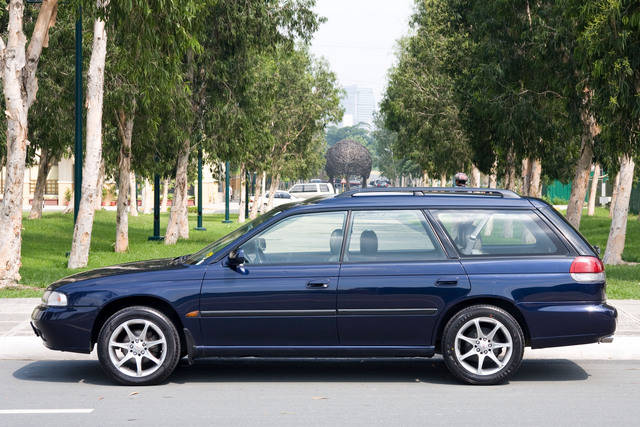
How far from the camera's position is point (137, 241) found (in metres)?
29.6

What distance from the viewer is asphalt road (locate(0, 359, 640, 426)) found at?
650 cm

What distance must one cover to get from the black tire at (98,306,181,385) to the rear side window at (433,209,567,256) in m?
2.47

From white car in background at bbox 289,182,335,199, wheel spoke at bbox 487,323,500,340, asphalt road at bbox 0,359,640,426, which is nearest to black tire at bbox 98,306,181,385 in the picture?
asphalt road at bbox 0,359,640,426

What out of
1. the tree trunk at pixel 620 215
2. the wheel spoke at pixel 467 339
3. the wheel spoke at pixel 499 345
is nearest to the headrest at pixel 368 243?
the wheel spoke at pixel 467 339

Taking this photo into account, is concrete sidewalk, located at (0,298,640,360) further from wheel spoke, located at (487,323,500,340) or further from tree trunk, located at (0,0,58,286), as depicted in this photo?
tree trunk, located at (0,0,58,286)

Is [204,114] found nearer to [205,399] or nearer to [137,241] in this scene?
[137,241]

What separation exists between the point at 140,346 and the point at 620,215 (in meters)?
15.7

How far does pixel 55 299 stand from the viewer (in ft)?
24.9

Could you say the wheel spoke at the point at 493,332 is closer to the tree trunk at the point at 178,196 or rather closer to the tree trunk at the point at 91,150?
the tree trunk at the point at 91,150

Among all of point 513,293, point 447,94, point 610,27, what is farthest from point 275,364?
point 447,94

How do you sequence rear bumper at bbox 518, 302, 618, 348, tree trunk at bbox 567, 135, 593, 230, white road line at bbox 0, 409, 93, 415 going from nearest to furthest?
1. white road line at bbox 0, 409, 93, 415
2. rear bumper at bbox 518, 302, 618, 348
3. tree trunk at bbox 567, 135, 593, 230

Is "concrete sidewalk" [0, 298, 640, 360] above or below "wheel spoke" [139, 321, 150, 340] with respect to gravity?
below

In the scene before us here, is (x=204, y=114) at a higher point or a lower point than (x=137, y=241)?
higher

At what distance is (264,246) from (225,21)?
1974 centimetres
